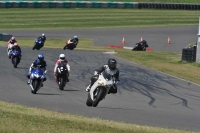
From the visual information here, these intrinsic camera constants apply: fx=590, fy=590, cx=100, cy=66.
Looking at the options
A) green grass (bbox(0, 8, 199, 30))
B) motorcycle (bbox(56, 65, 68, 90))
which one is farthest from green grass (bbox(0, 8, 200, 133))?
motorcycle (bbox(56, 65, 68, 90))

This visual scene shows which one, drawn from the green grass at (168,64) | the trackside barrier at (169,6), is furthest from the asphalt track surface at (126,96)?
the trackside barrier at (169,6)

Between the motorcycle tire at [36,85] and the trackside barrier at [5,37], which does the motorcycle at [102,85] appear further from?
the trackside barrier at [5,37]

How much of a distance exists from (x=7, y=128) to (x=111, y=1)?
69989 millimetres

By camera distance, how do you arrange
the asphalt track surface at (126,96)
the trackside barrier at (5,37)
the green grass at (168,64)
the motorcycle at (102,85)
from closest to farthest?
1. the asphalt track surface at (126,96)
2. the motorcycle at (102,85)
3. the green grass at (168,64)
4. the trackside barrier at (5,37)

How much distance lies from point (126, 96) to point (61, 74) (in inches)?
106

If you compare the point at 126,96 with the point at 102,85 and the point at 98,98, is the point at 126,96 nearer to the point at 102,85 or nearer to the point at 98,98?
the point at 98,98

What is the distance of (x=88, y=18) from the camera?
6425 centimetres

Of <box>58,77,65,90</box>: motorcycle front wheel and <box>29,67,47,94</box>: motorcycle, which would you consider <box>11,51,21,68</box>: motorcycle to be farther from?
<box>29,67,47,94</box>: motorcycle

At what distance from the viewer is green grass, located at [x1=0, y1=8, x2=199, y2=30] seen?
5997 cm

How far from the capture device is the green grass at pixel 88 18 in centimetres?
5997

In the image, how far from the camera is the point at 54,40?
48.7m

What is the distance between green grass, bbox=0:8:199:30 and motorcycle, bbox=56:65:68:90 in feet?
118

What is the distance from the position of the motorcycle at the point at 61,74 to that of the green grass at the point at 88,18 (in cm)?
3608

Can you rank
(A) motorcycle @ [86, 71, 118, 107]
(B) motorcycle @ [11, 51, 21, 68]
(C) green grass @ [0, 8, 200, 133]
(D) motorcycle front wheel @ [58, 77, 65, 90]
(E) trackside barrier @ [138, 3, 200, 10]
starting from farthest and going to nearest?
(E) trackside barrier @ [138, 3, 200, 10], (C) green grass @ [0, 8, 200, 133], (B) motorcycle @ [11, 51, 21, 68], (D) motorcycle front wheel @ [58, 77, 65, 90], (A) motorcycle @ [86, 71, 118, 107]
